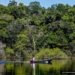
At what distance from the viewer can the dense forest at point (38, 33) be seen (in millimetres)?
53594

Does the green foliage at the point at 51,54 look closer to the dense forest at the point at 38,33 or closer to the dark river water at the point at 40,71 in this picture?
the dense forest at the point at 38,33

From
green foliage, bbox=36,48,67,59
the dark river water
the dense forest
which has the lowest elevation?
the dark river water

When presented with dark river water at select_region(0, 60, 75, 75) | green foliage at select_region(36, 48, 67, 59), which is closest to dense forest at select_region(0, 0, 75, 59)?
green foliage at select_region(36, 48, 67, 59)

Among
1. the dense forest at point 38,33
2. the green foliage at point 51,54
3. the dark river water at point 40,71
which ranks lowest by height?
the dark river water at point 40,71

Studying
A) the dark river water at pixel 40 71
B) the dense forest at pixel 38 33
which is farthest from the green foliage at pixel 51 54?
the dark river water at pixel 40 71

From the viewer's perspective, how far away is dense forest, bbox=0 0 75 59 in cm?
5359

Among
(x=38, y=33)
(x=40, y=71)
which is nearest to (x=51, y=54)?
(x=38, y=33)

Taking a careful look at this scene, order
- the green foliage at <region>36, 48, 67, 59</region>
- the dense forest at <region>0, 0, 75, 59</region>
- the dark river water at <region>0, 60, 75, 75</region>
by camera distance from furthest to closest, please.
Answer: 1. the dense forest at <region>0, 0, 75, 59</region>
2. the green foliage at <region>36, 48, 67, 59</region>
3. the dark river water at <region>0, 60, 75, 75</region>

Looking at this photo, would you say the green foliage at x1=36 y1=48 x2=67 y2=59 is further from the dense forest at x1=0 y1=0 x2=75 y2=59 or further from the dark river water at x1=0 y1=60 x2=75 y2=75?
the dark river water at x1=0 y1=60 x2=75 y2=75

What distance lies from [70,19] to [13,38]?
984cm

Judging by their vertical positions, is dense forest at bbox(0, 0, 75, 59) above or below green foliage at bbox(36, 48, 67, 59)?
above

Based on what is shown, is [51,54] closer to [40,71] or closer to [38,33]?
[38,33]

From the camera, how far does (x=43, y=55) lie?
50.4m

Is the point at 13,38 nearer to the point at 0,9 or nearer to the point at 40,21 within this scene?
the point at 40,21
